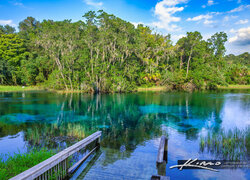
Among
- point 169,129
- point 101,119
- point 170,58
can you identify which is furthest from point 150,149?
point 170,58

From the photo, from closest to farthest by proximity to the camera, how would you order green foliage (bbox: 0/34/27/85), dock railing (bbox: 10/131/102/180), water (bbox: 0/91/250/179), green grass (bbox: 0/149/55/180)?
dock railing (bbox: 10/131/102/180) < green grass (bbox: 0/149/55/180) < water (bbox: 0/91/250/179) < green foliage (bbox: 0/34/27/85)

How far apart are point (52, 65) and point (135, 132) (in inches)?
1803

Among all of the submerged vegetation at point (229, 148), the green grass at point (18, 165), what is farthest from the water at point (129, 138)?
the green grass at point (18, 165)

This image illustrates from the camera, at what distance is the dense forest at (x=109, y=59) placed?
44938 mm

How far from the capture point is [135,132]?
14867mm

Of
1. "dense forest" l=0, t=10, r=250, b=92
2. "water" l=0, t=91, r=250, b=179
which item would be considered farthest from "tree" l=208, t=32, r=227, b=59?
"water" l=0, t=91, r=250, b=179

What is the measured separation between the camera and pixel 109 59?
49031 millimetres

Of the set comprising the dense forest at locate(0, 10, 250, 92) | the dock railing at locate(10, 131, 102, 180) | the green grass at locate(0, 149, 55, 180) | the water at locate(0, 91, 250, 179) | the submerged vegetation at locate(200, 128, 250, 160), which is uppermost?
the dense forest at locate(0, 10, 250, 92)

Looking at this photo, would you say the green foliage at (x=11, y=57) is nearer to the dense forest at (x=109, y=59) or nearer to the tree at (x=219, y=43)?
the dense forest at (x=109, y=59)

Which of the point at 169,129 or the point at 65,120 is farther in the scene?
the point at 65,120

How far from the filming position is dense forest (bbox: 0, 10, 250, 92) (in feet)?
147

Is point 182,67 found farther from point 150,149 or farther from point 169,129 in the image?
point 150,149

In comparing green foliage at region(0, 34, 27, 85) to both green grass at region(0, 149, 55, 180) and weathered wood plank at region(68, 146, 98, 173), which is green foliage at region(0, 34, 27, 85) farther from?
green grass at region(0, 149, 55, 180)

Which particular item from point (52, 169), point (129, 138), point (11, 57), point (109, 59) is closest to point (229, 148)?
point (129, 138)
